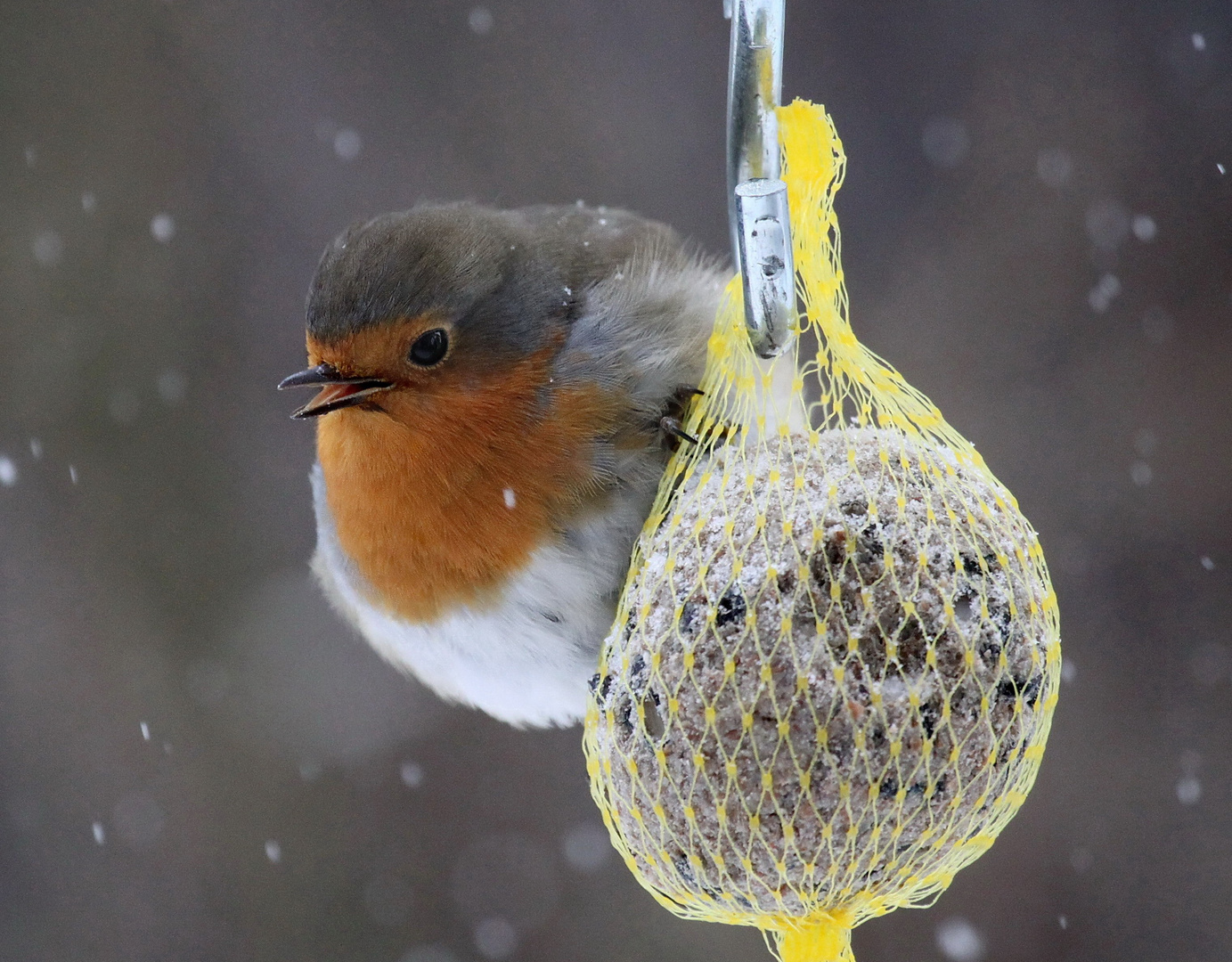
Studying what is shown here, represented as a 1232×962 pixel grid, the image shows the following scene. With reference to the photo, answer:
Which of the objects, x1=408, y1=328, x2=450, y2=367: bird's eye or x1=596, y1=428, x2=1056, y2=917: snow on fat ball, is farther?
x1=408, y1=328, x2=450, y2=367: bird's eye

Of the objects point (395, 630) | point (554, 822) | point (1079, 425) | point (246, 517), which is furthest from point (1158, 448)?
point (246, 517)

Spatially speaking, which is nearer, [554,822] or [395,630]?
[395,630]

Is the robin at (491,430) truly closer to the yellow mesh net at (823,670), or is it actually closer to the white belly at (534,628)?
the white belly at (534,628)

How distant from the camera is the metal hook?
1670mm

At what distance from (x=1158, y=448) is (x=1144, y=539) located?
29cm

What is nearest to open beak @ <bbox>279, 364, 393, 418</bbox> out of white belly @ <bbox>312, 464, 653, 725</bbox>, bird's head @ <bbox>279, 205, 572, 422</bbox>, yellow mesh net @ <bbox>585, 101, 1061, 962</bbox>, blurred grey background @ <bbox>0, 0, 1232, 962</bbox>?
bird's head @ <bbox>279, 205, 572, 422</bbox>

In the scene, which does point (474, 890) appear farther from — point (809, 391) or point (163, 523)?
point (809, 391)

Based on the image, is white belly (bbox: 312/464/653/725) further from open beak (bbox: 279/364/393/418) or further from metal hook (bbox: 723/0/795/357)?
metal hook (bbox: 723/0/795/357)

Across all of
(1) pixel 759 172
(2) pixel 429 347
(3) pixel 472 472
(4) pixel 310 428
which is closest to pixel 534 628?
(3) pixel 472 472

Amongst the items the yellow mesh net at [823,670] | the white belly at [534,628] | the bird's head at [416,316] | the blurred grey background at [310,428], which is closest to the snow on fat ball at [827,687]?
the yellow mesh net at [823,670]

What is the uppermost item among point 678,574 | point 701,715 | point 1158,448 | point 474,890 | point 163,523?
point 678,574

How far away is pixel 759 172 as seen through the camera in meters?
1.80

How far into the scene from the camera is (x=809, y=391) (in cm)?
341

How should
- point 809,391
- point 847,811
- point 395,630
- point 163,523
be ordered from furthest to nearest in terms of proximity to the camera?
point 163,523
point 809,391
point 395,630
point 847,811
